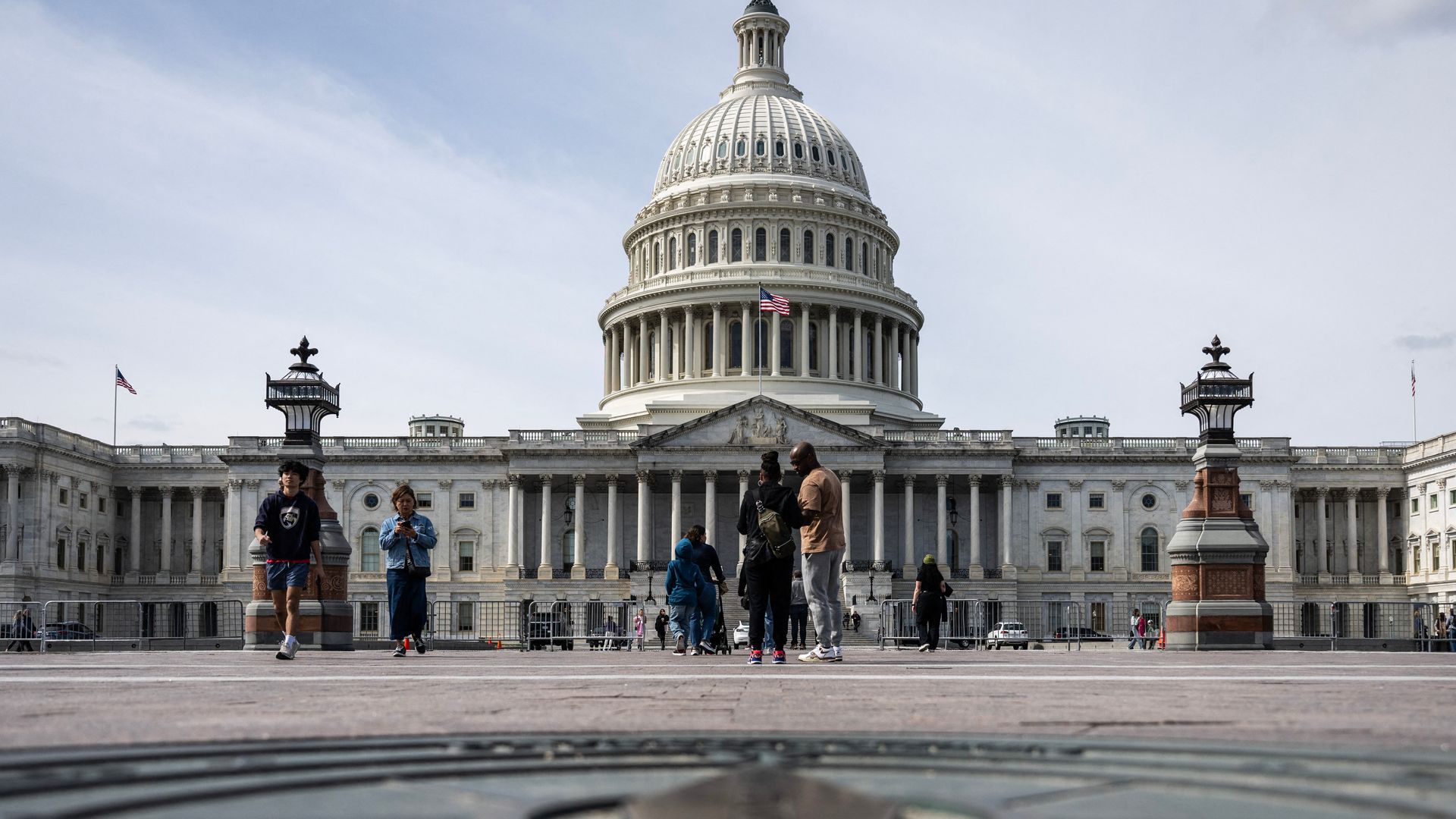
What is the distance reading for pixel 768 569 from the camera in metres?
18.4

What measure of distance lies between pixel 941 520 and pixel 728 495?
12.6 m

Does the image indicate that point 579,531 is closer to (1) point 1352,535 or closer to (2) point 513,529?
(2) point 513,529

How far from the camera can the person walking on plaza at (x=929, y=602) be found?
3108cm

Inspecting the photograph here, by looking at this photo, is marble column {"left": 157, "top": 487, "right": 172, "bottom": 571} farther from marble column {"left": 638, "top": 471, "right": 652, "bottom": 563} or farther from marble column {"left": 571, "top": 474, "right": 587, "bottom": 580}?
marble column {"left": 638, "top": 471, "right": 652, "bottom": 563}

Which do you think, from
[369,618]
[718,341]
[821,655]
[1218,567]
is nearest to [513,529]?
[369,618]

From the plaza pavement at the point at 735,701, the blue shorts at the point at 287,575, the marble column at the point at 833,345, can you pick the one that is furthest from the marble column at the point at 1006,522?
the plaza pavement at the point at 735,701

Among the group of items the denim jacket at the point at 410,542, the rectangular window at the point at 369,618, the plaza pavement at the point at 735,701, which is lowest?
the rectangular window at the point at 369,618

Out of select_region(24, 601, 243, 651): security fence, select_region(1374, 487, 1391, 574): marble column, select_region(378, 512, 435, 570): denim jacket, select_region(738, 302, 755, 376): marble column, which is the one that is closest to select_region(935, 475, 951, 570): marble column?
select_region(738, 302, 755, 376): marble column

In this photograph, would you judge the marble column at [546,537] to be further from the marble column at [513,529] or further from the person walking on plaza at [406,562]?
the person walking on plaza at [406,562]

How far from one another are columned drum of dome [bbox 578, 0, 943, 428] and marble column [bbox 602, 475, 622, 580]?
8749 mm

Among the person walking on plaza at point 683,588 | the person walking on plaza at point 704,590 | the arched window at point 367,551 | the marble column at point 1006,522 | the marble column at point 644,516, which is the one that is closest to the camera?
the person walking on plaza at point 683,588

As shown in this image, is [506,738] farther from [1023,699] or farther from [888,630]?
[888,630]

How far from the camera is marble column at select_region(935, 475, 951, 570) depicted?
83.8 meters

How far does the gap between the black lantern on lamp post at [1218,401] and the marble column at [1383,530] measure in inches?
2513
